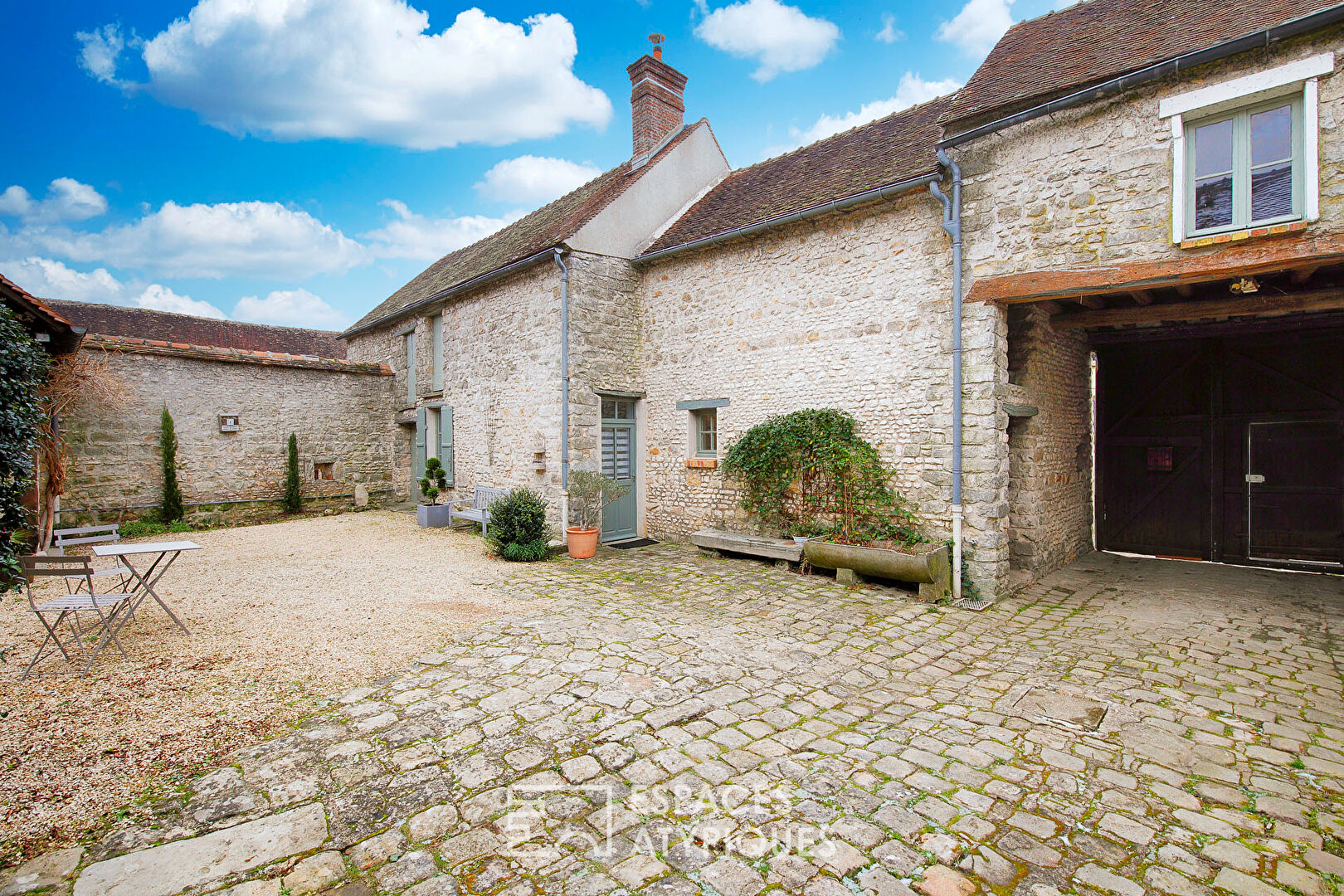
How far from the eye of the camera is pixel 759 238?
8.51m

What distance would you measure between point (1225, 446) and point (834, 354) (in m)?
5.69

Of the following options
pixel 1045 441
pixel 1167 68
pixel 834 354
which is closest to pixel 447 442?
pixel 834 354

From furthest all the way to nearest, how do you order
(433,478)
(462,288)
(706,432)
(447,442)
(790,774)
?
(447,442), (433,478), (462,288), (706,432), (790,774)

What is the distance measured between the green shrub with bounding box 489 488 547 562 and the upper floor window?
782 cm

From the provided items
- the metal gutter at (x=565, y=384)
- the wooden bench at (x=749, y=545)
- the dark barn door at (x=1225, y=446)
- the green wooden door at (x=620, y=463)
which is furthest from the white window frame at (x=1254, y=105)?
the green wooden door at (x=620, y=463)

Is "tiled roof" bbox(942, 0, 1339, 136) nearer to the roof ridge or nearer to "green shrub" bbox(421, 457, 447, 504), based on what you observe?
the roof ridge

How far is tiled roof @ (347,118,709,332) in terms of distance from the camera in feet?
31.7

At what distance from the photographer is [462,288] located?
36.6 ft

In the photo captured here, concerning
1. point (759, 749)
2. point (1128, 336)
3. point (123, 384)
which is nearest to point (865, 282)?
point (1128, 336)

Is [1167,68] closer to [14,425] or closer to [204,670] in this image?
[204,670]

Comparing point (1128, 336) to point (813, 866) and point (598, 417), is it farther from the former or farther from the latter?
point (813, 866)

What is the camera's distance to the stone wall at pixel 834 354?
6.41m

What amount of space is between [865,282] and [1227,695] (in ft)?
16.7

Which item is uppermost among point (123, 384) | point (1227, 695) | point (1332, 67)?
point (1332, 67)
